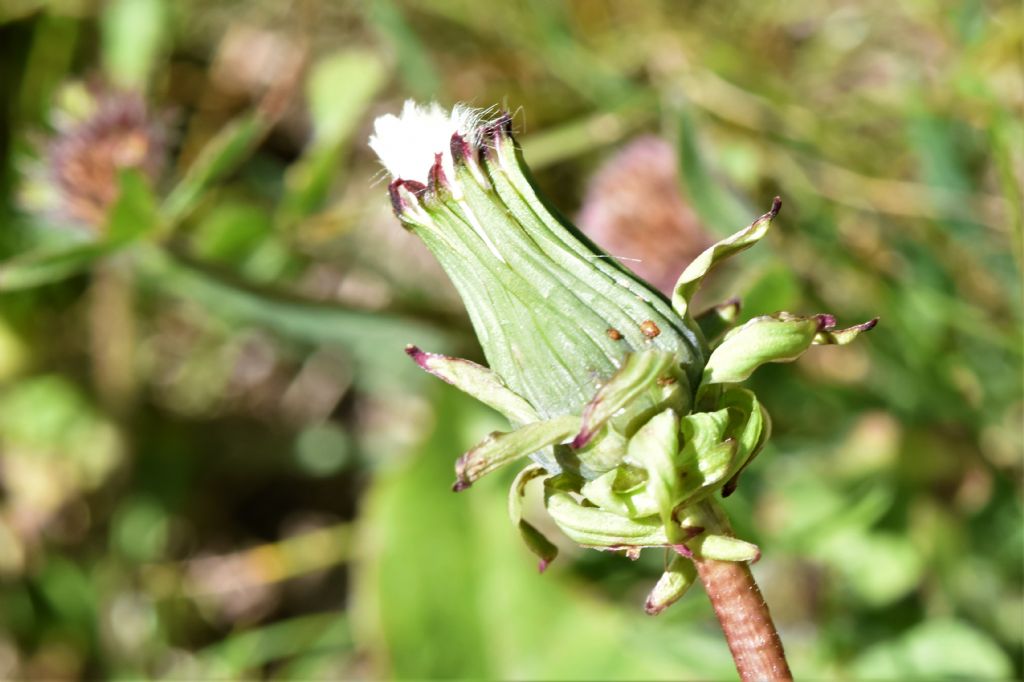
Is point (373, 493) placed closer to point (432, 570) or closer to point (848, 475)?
point (432, 570)

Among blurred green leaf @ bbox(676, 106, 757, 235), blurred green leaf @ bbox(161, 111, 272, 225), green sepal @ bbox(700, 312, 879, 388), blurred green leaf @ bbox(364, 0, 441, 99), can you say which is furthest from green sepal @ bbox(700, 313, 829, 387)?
blurred green leaf @ bbox(364, 0, 441, 99)

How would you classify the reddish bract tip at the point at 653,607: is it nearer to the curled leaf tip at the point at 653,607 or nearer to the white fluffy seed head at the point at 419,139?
the curled leaf tip at the point at 653,607

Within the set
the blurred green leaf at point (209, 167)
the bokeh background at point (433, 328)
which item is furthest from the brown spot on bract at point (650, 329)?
the blurred green leaf at point (209, 167)

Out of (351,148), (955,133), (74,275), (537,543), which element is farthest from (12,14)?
(537,543)

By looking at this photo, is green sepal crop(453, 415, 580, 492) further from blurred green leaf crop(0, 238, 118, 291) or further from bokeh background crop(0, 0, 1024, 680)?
blurred green leaf crop(0, 238, 118, 291)

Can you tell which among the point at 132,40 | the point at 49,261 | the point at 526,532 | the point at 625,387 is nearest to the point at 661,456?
the point at 625,387

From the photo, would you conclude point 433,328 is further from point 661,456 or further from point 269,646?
point 661,456

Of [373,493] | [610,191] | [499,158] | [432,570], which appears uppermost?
[499,158]

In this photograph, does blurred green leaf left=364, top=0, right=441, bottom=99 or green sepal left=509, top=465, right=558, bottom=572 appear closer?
green sepal left=509, top=465, right=558, bottom=572
